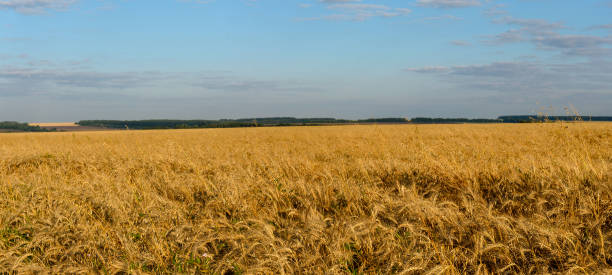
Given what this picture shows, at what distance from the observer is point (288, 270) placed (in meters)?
2.95

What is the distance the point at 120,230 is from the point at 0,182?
14.5 feet

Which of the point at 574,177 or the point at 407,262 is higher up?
the point at 574,177

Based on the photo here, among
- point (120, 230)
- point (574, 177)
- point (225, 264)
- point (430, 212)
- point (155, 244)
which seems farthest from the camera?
point (574, 177)

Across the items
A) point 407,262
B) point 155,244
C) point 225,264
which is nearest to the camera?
point 407,262

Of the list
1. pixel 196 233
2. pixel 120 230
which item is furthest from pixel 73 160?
pixel 196 233

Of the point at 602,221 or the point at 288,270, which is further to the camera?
the point at 602,221

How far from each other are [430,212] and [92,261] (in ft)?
9.97

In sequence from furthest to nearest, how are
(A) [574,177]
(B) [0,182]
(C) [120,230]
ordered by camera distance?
(B) [0,182]
(A) [574,177]
(C) [120,230]

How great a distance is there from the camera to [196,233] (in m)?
3.81

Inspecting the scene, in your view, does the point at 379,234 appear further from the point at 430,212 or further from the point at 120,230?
the point at 120,230

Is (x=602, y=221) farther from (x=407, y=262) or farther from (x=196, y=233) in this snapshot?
(x=196, y=233)

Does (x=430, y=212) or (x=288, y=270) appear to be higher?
(x=430, y=212)

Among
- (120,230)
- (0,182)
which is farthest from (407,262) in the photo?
(0,182)

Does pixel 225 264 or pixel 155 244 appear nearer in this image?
pixel 225 264
